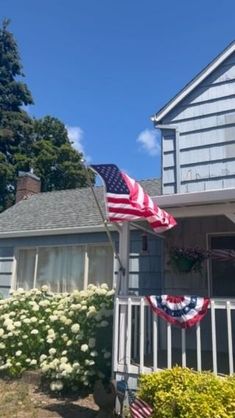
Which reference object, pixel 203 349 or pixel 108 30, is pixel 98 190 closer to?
pixel 108 30

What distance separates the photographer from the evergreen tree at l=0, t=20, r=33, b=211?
26.4m

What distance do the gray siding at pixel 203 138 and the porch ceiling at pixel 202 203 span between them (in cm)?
207

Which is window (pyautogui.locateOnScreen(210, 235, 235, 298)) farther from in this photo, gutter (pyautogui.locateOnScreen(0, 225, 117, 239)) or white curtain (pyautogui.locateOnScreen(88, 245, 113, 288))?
white curtain (pyautogui.locateOnScreen(88, 245, 113, 288))

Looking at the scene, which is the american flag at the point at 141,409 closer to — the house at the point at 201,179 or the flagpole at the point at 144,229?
the house at the point at 201,179

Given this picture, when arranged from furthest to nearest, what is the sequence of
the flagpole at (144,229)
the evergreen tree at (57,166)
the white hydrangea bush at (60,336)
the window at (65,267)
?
the evergreen tree at (57,166) < the window at (65,267) < the flagpole at (144,229) < the white hydrangea bush at (60,336)

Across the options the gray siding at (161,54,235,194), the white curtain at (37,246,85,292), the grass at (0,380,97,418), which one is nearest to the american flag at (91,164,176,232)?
the grass at (0,380,97,418)

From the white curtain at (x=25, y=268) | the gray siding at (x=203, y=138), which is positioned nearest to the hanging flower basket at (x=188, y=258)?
the gray siding at (x=203, y=138)

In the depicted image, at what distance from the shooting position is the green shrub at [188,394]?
3.80m

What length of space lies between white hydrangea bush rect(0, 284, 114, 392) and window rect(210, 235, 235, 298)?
210 centimetres

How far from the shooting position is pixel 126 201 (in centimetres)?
514

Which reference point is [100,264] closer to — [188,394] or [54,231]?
[54,231]

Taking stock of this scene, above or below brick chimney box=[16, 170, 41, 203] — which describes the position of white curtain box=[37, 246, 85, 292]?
below

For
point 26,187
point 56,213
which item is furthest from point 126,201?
point 26,187

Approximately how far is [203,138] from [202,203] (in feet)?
9.37
